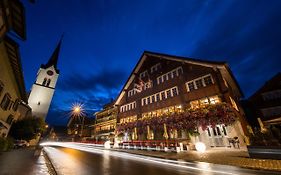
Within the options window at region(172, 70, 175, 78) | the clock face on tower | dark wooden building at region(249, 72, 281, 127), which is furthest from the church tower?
dark wooden building at region(249, 72, 281, 127)

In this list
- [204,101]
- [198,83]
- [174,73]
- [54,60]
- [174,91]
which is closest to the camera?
[204,101]

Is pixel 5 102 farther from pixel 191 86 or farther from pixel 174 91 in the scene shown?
pixel 191 86

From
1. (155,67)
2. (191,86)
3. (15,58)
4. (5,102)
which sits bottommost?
(5,102)

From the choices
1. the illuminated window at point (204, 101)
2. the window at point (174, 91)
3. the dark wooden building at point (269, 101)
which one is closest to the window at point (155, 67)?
the window at point (174, 91)

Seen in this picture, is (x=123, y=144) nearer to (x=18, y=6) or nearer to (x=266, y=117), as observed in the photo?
(x=18, y=6)

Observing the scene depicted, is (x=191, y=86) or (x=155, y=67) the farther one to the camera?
(x=155, y=67)

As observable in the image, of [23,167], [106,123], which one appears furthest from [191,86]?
[106,123]

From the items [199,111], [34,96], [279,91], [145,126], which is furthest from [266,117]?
[34,96]

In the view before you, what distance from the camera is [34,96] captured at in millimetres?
45031

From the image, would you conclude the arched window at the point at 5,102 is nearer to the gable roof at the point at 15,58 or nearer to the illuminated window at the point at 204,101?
the gable roof at the point at 15,58

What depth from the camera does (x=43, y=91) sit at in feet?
155

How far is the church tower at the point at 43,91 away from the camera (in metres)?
44.2

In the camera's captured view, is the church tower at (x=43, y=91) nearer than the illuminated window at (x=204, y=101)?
No

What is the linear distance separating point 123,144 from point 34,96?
38.7 meters
